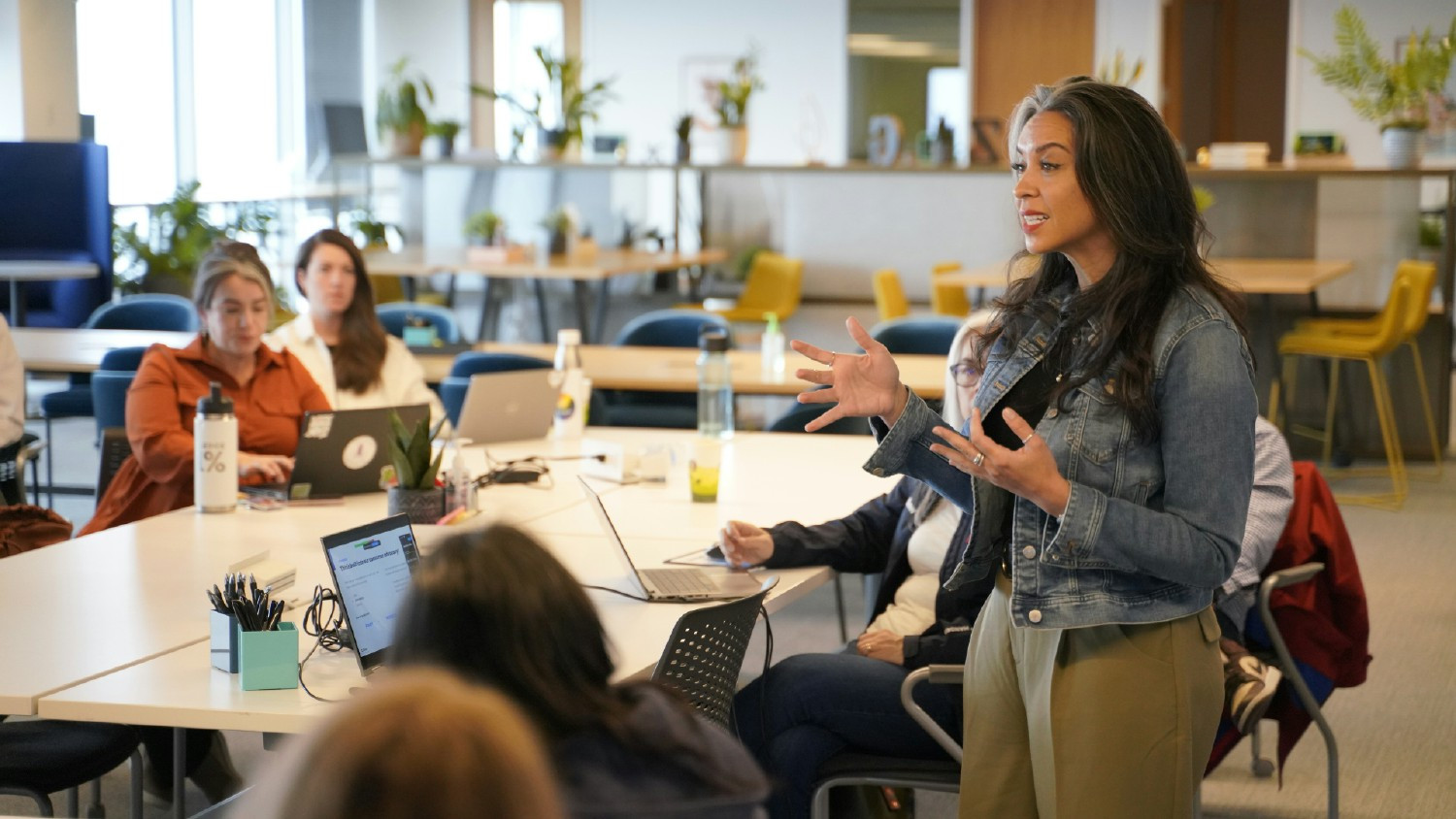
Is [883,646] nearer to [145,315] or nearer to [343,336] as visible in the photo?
[343,336]

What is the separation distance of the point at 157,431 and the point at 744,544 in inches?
60.6

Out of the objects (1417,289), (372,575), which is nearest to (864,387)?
(372,575)

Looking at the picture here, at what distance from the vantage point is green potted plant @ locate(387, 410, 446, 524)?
10.6ft

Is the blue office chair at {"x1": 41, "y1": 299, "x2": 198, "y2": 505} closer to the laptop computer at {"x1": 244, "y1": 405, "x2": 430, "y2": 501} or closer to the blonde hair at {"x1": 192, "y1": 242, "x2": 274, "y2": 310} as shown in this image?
the blonde hair at {"x1": 192, "y1": 242, "x2": 274, "y2": 310}

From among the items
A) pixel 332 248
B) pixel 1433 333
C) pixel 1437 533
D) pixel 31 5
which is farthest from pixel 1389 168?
pixel 31 5

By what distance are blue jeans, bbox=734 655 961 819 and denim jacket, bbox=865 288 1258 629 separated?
66 centimetres

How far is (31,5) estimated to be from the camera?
29.7 ft

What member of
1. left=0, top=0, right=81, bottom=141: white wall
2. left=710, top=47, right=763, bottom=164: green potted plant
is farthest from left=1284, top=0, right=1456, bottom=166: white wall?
left=0, top=0, right=81, bottom=141: white wall

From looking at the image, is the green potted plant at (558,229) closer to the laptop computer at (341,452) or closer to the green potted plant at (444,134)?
the green potted plant at (444,134)

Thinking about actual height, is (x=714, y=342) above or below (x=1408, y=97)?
below

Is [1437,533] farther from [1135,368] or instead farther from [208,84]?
[208,84]

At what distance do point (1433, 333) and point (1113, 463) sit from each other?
6404mm

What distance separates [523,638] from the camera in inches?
52.2

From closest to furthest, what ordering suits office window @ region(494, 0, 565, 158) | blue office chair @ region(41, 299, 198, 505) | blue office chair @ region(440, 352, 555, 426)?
blue office chair @ region(440, 352, 555, 426) < blue office chair @ region(41, 299, 198, 505) < office window @ region(494, 0, 565, 158)
